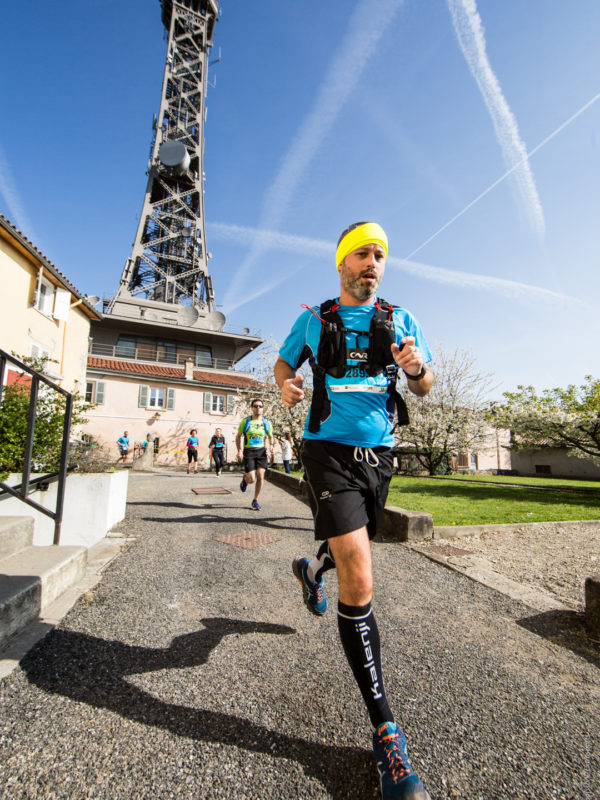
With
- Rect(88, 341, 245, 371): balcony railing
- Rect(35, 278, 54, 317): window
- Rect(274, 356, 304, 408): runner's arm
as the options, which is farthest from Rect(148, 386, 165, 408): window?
Rect(274, 356, 304, 408): runner's arm

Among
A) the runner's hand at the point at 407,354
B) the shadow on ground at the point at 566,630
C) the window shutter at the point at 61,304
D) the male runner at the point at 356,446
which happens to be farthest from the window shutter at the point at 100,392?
the runner's hand at the point at 407,354

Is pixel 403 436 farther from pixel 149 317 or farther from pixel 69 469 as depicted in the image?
Result: pixel 149 317

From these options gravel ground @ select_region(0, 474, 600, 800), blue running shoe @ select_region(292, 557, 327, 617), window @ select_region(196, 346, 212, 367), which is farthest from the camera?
window @ select_region(196, 346, 212, 367)

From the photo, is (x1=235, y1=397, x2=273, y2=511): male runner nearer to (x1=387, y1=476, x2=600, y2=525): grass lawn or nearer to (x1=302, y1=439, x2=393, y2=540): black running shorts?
(x1=387, y1=476, x2=600, y2=525): grass lawn

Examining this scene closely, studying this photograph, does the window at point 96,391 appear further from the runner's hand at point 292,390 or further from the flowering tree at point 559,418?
the runner's hand at point 292,390

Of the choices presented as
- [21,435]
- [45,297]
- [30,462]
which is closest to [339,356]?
[30,462]

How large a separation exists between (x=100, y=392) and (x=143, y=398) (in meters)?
2.83

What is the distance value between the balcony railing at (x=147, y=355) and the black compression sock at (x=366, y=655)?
112 feet

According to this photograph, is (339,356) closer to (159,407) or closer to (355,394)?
(355,394)

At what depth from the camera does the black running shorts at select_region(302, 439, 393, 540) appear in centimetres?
180

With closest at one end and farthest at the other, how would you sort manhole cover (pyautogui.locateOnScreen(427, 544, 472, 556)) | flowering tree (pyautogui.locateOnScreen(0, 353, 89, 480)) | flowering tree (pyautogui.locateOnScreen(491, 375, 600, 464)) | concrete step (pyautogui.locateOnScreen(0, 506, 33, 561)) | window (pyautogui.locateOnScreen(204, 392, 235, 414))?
concrete step (pyautogui.locateOnScreen(0, 506, 33, 561)) < flowering tree (pyautogui.locateOnScreen(0, 353, 89, 480)) < manhole cover (pyautogui.locateOnScreen(427, 544, 472, 556)) < flowering tree (pyautogui.locateOnScreen(491, 375, 600, 464)) < window (pyautogui.locateOnScreen(204, 392, 235, 414))

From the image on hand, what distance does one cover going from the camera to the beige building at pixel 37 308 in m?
13.1

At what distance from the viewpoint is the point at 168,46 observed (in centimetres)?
5091

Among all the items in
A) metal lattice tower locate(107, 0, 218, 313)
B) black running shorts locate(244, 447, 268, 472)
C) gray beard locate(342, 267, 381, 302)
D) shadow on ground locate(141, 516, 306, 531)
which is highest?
metal lattice tower locate(107, 0, 218, 313)
